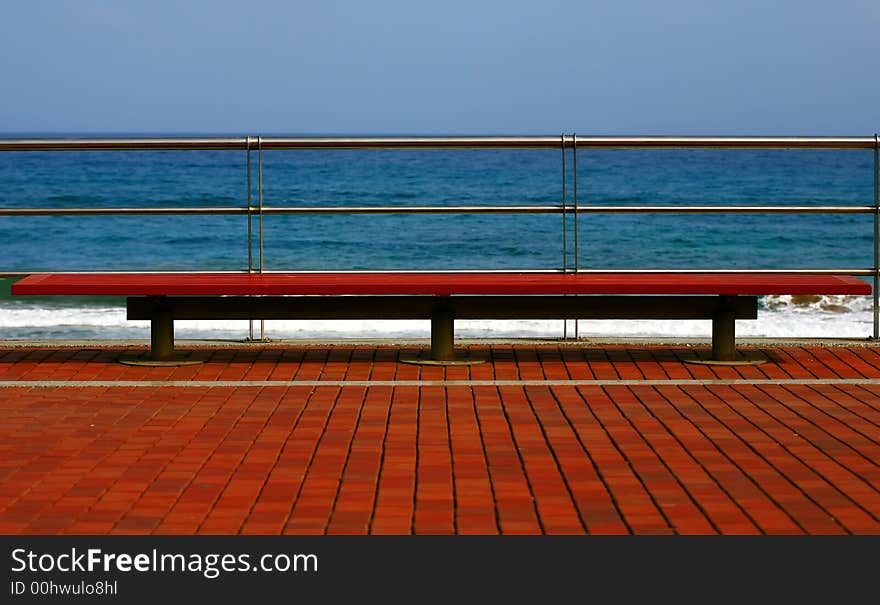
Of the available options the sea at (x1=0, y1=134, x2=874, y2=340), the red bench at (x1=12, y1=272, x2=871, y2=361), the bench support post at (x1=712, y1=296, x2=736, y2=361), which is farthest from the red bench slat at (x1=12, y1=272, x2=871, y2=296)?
the sea at (x1=0, y1=134, x2=874, y2=340)

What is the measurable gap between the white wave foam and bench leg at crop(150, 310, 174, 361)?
3.58m

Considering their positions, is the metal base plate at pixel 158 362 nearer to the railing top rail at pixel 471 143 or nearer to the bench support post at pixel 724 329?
the railing top rail at pixel 471 143

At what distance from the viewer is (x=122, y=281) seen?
28.8 ft

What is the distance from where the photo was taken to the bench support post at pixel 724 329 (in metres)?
8.84

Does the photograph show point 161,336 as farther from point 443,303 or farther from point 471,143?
point 471,143

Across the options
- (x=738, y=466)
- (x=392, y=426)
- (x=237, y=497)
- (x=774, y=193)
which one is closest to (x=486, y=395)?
(x=392, y=426)

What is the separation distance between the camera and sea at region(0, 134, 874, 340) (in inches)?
640

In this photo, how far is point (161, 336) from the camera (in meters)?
8.92

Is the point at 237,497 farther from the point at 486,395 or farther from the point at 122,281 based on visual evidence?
the point at 122,281

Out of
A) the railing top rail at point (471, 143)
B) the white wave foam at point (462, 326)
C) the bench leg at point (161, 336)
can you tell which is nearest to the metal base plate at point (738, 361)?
the railing top rail at point (471, 143)

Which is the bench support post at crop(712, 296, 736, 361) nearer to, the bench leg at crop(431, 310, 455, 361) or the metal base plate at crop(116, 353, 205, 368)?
the bench leg at crop(431, 310, 455, 361)

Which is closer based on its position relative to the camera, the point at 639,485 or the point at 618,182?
the point at 639,485

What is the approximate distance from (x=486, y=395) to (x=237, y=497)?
2539 millimetres

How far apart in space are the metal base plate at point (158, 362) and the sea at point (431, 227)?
2513mm
